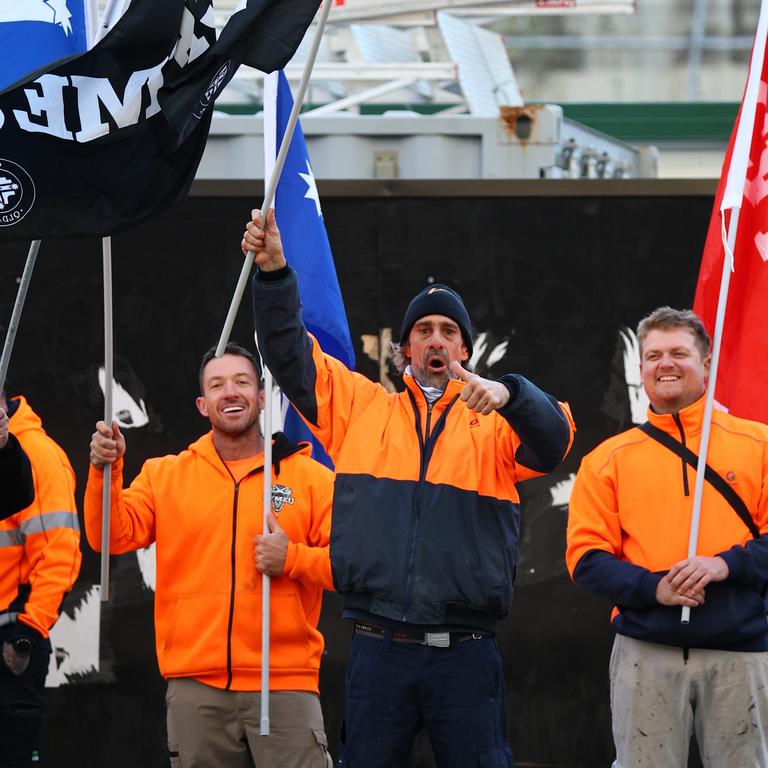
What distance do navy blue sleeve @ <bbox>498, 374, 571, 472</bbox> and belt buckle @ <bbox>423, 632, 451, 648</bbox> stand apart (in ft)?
2.08

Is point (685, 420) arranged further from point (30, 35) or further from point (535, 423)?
point (30, 35)

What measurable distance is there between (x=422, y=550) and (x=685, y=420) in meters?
1.06

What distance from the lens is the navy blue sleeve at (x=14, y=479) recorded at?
5.14m

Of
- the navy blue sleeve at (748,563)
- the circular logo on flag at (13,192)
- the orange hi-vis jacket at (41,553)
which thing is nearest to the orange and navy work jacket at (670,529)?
the navy blue sleeve at (748,563)

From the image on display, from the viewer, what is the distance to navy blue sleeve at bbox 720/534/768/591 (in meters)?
5.07

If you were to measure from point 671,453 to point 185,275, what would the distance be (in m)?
2.92

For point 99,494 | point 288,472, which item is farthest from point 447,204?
point 99,494

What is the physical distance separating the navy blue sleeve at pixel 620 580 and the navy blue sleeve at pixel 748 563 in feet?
0.77

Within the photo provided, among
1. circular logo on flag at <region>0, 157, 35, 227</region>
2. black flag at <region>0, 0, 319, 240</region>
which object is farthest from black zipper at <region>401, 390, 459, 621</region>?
circular logo on flag at <region>0, 157, 35, 227</region>

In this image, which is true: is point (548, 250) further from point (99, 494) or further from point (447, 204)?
point (99, 494)

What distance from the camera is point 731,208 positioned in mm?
5379

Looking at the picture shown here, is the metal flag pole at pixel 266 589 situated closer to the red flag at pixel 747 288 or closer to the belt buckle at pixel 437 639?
the belt buckle at pixel 437 639

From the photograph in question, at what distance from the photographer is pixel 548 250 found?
7363 mm

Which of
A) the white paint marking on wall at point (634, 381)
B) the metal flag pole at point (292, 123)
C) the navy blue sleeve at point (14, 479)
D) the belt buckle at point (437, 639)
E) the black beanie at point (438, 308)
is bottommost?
the belt buckle at point (437, 639)
